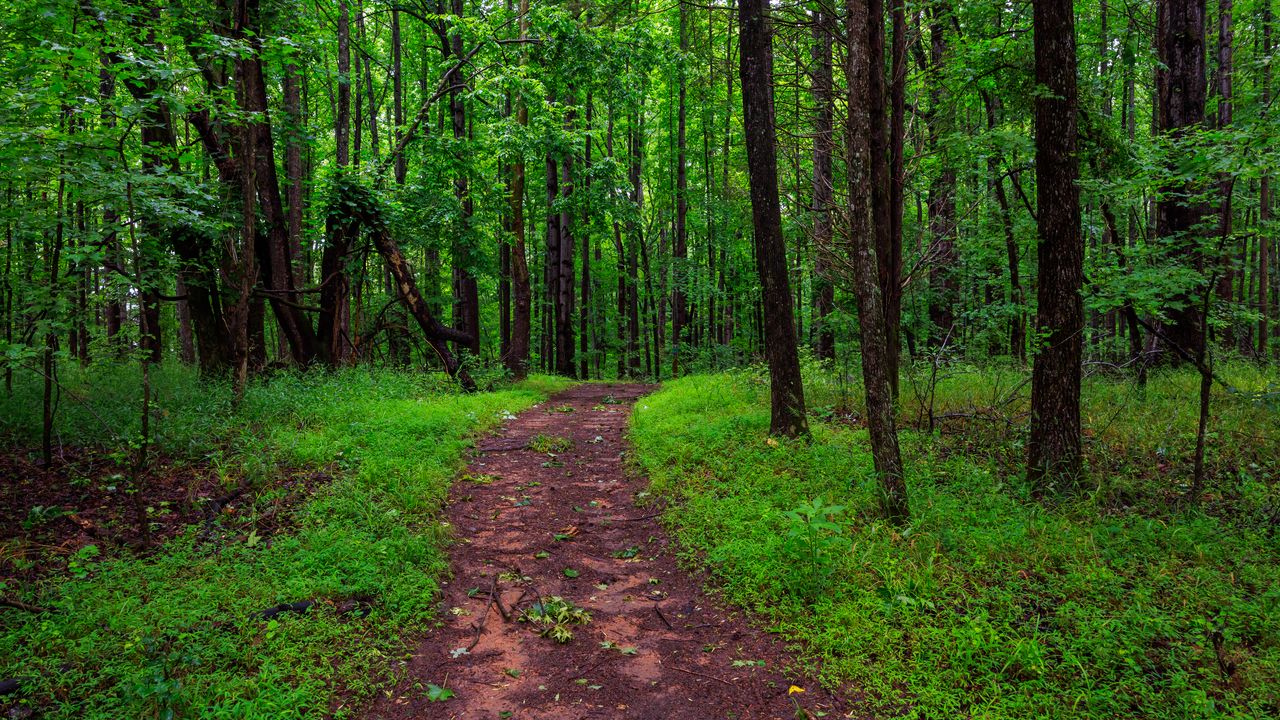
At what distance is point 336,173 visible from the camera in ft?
37.8

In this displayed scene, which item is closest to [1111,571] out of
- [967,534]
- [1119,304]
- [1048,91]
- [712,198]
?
[967,534]

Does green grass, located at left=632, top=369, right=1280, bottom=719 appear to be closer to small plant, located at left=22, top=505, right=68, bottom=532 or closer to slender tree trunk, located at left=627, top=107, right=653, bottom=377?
small plant, located at left=22, top=505, right=68, bottom=532

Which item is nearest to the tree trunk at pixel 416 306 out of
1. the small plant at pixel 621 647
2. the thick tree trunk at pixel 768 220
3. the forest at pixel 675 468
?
the forest at pixel 675 468

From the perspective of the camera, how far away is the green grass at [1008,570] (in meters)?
3.16

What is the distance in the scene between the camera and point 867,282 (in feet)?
16.4

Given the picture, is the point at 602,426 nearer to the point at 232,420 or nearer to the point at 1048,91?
the point at 232,420

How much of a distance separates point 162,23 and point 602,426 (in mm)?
8035

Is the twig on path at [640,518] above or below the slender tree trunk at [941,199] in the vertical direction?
below

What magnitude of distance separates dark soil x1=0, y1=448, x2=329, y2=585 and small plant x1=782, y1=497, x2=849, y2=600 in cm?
445

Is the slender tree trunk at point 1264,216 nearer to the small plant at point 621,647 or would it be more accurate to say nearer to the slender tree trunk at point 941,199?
the slender tree trunk at point 941,199

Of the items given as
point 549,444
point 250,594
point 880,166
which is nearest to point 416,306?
point 549,444

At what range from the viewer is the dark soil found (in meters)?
4.57

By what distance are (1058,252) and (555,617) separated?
5.76 metres

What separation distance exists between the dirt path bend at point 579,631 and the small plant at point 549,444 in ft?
4.74
